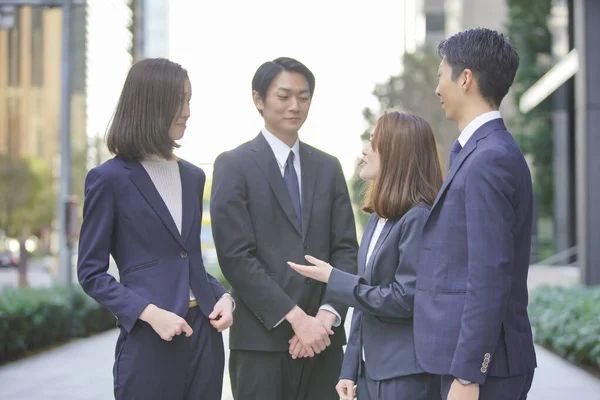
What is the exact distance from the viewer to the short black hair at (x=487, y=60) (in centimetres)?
263

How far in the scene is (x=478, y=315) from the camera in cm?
241

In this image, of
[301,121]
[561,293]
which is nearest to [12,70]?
[561,293]

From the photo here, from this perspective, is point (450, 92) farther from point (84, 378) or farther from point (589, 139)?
point (589, 139)

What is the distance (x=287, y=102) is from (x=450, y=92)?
103 cm

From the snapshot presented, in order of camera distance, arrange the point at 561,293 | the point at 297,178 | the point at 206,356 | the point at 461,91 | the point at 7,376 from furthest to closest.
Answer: the point at 561,293 < the point at 7,376 < the point at 297,178 < the point at 206,356 < the point at 461,91

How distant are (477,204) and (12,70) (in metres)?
91.9

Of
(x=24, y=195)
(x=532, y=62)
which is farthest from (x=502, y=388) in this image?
(x=24, y=195)

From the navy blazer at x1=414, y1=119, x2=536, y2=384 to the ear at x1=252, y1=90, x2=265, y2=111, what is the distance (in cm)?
123

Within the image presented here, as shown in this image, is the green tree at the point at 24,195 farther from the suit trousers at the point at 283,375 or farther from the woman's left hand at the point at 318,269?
the woman's left hand at the point at 318,269

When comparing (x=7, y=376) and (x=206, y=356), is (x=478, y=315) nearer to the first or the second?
(x=206, y=356)

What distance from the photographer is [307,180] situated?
11.9 ft

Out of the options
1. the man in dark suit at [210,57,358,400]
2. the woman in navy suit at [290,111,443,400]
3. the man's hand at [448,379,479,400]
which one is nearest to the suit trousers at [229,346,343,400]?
the man in dark suit at [210,57,358,400]

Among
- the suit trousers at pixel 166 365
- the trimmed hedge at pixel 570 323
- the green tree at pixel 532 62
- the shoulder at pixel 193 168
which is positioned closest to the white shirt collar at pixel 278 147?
the shoulder at pixel 193 168

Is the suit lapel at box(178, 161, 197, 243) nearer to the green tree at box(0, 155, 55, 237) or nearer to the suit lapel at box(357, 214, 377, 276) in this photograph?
the suit lapel at box(357, 214, 377, 276)
